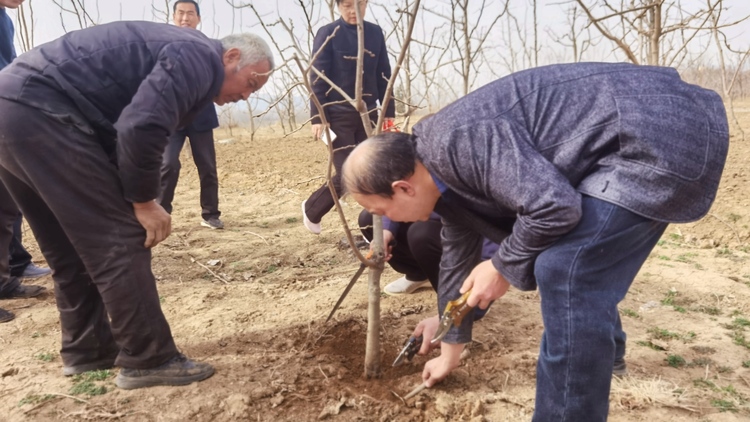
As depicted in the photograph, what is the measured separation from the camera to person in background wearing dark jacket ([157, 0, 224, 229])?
15.4 ft

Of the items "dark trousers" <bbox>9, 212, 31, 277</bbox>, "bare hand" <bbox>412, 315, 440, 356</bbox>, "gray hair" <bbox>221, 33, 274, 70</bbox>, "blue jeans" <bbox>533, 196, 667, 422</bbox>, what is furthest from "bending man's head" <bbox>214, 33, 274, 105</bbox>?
"dark trousers" <bbox>9, 212, 31, 277</bbox>

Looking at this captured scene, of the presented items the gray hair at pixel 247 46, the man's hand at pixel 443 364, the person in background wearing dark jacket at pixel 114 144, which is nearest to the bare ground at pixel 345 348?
the man's hand at pixel 443 364

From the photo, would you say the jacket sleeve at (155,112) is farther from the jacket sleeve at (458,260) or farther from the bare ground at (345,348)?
the jacket sleeve at (458,260)

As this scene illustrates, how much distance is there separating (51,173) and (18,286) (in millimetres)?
1812

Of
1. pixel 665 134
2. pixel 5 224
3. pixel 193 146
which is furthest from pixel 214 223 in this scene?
pixel 665 134

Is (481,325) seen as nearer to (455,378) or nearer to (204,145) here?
(455,378)

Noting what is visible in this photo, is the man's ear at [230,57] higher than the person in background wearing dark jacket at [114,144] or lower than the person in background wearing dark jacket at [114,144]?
higher

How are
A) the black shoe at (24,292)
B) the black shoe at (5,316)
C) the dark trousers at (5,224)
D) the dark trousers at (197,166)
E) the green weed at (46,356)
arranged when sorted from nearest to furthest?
the green weed at (46,356) → the black shoe at (5,316) → the dark trousers at (5,224) → the black shoe at (24,292) → the dark trousers at (197,166)

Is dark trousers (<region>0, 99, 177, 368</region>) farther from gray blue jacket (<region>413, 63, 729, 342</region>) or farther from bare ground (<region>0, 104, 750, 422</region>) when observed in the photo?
gray blue jacket (<region>413, 63, 729, 342</region>)

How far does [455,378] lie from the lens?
2332 millimetres

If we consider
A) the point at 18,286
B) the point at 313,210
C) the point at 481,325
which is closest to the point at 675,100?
the point at 481,325

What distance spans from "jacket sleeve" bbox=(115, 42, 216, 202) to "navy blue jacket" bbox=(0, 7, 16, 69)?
2249mm

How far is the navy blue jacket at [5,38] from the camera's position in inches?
141

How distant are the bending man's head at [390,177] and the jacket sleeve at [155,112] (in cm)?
74
